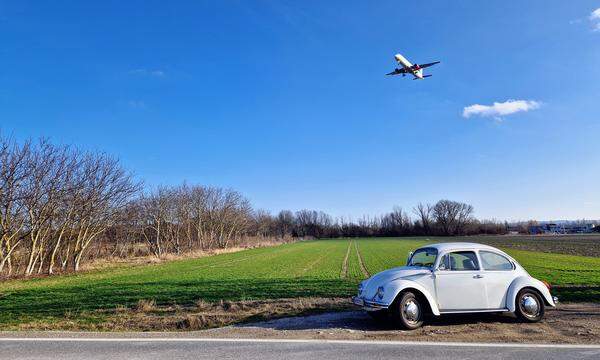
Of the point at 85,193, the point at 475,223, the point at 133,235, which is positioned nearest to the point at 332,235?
the point at 475,223

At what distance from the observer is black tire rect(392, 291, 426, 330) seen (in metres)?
8.28

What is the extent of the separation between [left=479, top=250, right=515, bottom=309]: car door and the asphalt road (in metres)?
1.80

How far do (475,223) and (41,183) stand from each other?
464 ft

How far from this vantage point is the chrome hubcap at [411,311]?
27.4 feet

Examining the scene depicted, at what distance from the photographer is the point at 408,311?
8.35m

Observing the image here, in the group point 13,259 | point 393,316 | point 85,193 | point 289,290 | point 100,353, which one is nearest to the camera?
point 100,353

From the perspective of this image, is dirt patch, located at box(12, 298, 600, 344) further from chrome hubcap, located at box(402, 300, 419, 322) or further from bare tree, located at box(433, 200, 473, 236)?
bare tree, located at box(433, 200, 473, 236)

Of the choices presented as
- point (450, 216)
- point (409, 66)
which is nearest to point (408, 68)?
point (409, 66)

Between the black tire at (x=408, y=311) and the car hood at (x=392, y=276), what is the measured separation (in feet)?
1.21

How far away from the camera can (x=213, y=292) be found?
642 inches

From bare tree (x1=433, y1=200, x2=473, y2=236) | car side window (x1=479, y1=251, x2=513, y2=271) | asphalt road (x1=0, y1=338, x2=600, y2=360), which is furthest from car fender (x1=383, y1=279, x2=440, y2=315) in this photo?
bare tree (x1=433, y1=200, x2=473, y2=236)

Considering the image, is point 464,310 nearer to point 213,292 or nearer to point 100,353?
point 100,353

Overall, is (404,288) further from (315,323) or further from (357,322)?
(315,323)

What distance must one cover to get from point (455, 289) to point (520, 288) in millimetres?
1464
